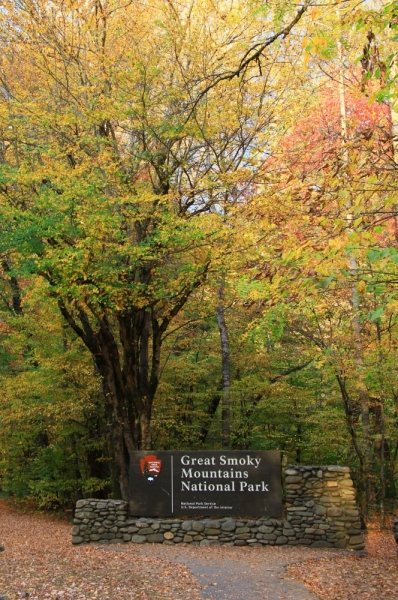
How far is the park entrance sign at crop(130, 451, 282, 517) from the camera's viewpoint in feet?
37.8

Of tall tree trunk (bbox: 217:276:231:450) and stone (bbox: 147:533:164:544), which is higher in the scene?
tall tree trunk (bbox: 217:276:231:450)

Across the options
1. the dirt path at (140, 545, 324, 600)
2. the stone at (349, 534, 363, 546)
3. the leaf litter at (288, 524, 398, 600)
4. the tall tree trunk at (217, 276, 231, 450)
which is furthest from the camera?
the tall tree trunk at (217, 276, 231, 450)

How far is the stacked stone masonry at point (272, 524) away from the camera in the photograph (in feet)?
36.4

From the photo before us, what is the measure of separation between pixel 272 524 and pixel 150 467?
2.82 metres

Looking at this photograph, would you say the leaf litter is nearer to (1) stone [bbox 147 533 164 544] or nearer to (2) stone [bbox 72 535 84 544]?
(1) stone [bbox 147 533 164 544]

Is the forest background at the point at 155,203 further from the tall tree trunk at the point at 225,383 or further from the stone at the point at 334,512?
the stone at the point at 334,512

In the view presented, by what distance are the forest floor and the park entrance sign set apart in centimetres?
80

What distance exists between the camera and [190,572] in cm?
860

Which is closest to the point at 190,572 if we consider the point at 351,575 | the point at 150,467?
the point at 351,575

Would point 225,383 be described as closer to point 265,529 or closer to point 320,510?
point 265,529

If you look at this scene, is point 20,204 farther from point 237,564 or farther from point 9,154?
point 237,564

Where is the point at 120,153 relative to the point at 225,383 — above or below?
above

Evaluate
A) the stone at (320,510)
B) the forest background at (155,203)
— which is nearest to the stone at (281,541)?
the stone at (320,510)

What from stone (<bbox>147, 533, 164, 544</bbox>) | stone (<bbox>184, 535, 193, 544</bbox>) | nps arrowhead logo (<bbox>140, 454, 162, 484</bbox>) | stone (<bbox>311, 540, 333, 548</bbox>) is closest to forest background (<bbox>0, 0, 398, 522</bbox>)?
nps arrowhead logo (<bbox>140, 454, 162, 484</bbox>)
